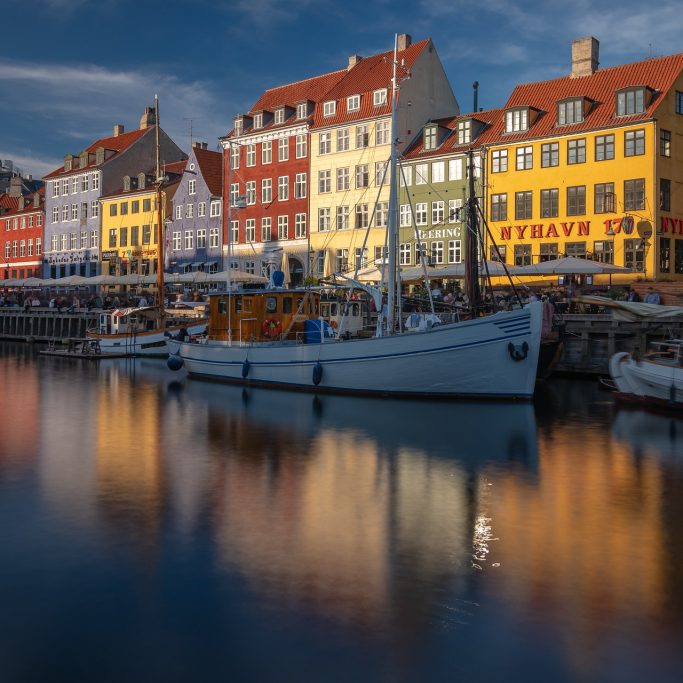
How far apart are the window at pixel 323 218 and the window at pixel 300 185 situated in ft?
6.66

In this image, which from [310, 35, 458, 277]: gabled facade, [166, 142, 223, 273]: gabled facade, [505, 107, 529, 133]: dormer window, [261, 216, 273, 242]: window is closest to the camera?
[505, 107, 529, 133]: dormer window

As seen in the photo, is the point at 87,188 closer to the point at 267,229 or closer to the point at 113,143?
the point at 113,143

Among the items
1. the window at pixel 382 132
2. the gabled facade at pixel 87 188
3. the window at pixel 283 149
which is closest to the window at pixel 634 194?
the window at pixel 382 132

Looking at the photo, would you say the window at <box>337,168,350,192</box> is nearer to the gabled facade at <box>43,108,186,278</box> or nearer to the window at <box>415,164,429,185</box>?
the window at <box>415,164,429,185</box>

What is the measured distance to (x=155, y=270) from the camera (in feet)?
234

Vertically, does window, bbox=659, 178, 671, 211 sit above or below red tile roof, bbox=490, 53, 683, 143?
below

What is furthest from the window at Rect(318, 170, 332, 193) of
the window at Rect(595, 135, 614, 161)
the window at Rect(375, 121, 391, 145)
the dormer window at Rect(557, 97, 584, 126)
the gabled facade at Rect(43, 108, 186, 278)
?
the gabled facade at Rect(43, 108, 186, 278)

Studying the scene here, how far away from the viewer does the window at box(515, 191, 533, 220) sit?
157 ft

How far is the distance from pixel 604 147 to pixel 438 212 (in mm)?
11254

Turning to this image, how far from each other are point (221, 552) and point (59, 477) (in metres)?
5.78

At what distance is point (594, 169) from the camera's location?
45.2 meters

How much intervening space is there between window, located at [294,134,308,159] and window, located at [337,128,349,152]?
10.6 ft

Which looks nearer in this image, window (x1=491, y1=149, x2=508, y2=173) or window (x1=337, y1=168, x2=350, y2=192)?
window (x1=491, y1=149, x2=508, y2=173)

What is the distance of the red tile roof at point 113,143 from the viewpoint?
79619mm
